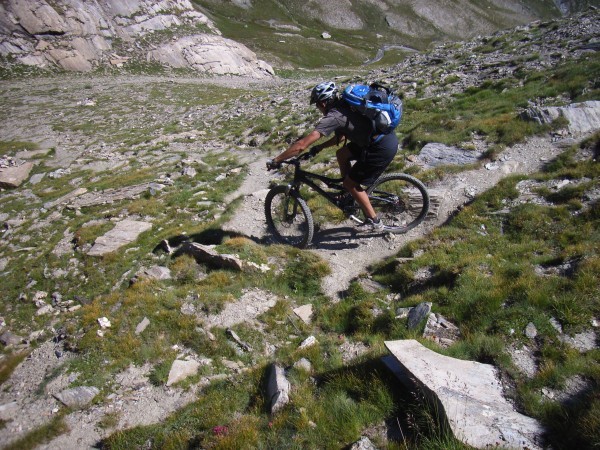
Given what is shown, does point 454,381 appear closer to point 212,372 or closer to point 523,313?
point 523,313

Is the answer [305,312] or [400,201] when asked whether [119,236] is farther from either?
[400,201]

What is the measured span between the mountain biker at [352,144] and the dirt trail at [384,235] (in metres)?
0.68

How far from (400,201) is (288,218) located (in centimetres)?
318

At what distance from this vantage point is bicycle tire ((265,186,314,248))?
31.8 ft

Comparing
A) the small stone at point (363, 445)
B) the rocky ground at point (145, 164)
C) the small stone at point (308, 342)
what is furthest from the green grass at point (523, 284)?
the small stone at point (363, 445)

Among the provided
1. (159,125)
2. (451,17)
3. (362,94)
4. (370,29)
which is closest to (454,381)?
(362,94)

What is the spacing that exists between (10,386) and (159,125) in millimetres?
25578

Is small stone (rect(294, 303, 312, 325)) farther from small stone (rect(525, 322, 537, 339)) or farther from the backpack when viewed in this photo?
the backpack

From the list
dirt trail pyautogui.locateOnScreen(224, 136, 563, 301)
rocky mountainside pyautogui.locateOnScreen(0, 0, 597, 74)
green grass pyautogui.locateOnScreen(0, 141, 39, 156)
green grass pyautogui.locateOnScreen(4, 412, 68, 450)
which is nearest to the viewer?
green grass pyautogui.locateOnScreen(4, 412, 68, 450)

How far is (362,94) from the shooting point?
7.30 m

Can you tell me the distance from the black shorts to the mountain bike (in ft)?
2.50

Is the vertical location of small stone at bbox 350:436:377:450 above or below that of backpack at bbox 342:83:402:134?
below

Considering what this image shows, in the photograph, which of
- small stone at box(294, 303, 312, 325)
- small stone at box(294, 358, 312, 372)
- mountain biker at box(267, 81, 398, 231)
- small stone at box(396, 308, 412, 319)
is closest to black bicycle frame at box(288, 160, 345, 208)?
mountain biker at box(267, 81, 398, 231)

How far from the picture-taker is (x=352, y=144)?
883cm
